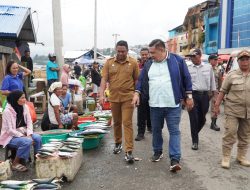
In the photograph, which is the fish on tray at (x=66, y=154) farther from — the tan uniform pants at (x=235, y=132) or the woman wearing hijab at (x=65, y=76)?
the woman wearing hijab at (x=65, y=76)

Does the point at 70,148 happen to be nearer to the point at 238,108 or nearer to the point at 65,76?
the point at 238,108

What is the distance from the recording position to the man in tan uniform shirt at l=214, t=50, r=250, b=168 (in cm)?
534

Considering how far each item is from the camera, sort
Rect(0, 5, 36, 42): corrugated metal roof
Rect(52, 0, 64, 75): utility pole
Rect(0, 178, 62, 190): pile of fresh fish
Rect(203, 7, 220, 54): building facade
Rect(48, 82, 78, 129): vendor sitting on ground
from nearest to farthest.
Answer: Rect(0, 178, 62, 190): pile of fresh fish → Rect(48, 82, 78, 129): vendor sitting on ground → Rect(52, 0, 64, 75): utility pole → Rect(0, 5, 36, 42): corrugated metal roof → Rect(203, 7, 220, 54): building facade

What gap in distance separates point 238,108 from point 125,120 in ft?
6.05

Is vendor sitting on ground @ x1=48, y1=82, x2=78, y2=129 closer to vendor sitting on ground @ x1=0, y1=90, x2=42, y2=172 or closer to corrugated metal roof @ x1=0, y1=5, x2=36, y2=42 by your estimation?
vendor sitting on ground @ x1=0, y1=90, x2=42, y2=172

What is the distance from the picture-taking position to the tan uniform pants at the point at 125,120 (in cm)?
573

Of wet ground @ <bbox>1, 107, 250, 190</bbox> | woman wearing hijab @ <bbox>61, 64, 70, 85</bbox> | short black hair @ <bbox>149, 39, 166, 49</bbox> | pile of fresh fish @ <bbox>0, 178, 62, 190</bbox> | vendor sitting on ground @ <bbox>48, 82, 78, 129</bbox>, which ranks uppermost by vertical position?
short black hair @ <bbox>149, 39, 166, 49</bbox>

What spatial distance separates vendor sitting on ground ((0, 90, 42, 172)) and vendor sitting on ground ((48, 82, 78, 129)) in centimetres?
131

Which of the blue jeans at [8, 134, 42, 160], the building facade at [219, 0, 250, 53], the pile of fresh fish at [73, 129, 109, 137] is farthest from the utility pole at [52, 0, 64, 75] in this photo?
the building facade at [219, 0, 250, 53]

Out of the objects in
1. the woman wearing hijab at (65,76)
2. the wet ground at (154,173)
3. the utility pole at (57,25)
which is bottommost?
the wet ground at (154,173)

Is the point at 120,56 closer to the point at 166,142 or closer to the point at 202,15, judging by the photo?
the point at 166,142

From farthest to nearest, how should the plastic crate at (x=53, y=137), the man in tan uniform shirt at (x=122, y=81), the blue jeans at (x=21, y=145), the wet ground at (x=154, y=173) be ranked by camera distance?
the plastic crate at (x=53, y=137)
the man in tan uniform shirt at (x=122, y=81)
the blue jeans at (x=21, y=145)
the wet ground at (x=154, y=173)

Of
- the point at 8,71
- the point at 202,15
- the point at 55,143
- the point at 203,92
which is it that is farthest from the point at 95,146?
the point at 202,15

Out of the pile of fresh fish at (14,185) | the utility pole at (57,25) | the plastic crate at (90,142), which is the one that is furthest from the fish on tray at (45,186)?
the utility pole at (57,25)
